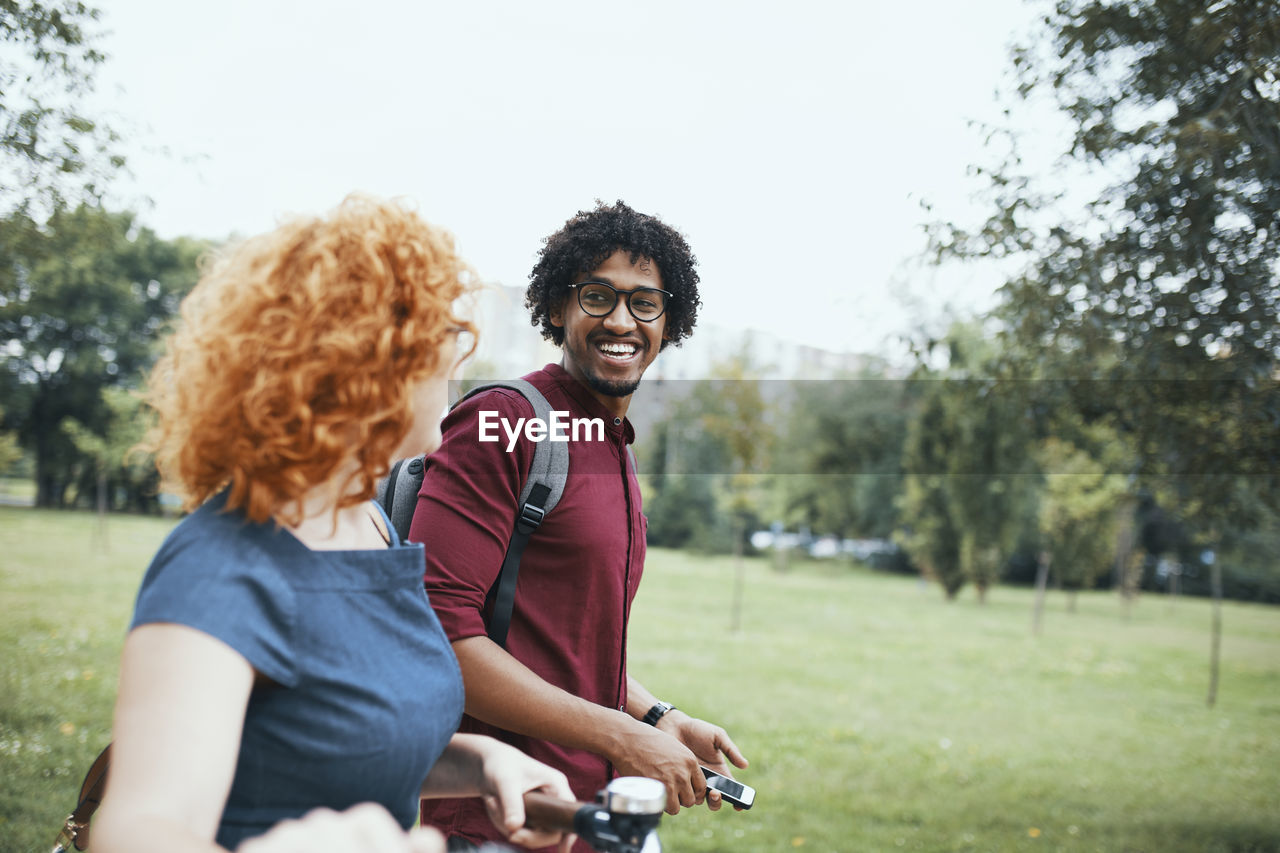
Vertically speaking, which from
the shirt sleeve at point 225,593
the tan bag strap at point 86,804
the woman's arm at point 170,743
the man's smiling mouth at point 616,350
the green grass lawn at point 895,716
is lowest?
the green grass lawn at point 895,716

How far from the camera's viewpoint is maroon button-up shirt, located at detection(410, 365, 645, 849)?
175 cm

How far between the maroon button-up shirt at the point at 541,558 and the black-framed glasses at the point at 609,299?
0.69 ft

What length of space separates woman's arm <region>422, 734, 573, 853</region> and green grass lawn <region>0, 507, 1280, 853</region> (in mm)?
4572

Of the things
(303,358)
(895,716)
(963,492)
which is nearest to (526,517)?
(303,358)

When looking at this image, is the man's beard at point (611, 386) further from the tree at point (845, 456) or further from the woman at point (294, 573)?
the tree at point (845, 456)

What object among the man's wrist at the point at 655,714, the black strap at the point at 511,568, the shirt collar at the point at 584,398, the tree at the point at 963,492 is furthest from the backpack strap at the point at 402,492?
the tree at the point at 963,492

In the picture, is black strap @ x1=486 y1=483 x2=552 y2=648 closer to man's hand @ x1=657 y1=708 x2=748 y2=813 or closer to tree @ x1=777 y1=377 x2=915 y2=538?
man's hand @ x1=657 y1=708 x2=748 y2=813

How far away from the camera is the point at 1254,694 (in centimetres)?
1498

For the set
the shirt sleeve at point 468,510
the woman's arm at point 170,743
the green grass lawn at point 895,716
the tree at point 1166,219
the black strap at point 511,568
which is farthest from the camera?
the green grass lawn at point 895,716

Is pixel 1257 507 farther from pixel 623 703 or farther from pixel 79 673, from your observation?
pixel 79 673

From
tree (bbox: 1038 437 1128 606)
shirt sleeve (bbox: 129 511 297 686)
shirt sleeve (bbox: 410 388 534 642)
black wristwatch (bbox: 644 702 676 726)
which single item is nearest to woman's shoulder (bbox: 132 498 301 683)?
shirt sleeve (bbox: 129 511 297 686)

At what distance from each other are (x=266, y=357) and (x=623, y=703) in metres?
1.30

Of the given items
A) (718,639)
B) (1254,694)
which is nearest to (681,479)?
(718,639)

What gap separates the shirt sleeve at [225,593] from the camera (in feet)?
3.01
